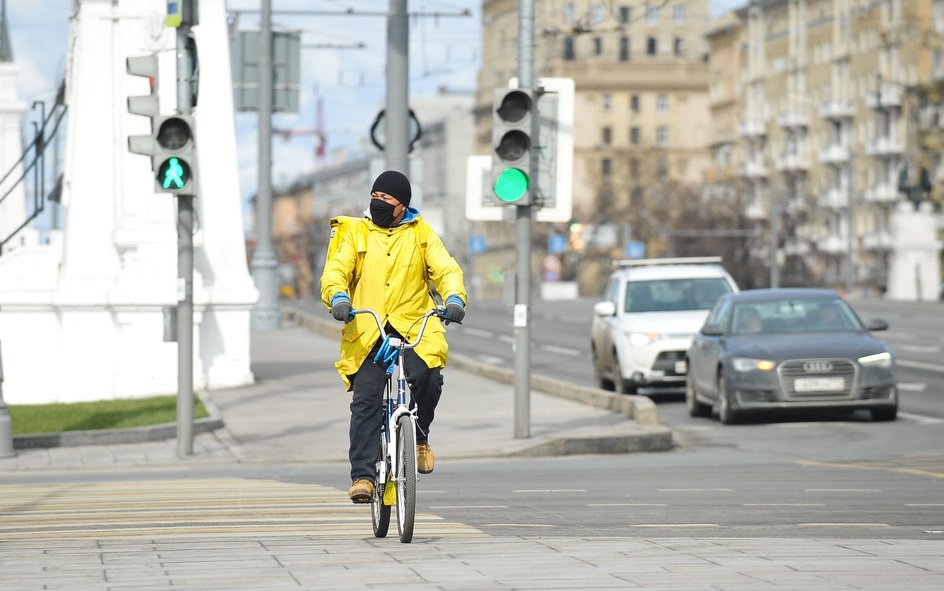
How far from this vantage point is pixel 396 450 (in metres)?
9.75

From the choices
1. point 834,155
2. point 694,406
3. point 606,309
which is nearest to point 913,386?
point 606,309

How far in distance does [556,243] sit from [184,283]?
117486 mm

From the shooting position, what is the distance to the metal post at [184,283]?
17516 millimetres

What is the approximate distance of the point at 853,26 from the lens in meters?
127

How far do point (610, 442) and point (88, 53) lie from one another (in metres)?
9.89

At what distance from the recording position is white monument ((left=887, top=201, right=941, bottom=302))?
86.2m

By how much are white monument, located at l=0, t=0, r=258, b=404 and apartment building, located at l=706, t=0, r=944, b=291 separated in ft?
276

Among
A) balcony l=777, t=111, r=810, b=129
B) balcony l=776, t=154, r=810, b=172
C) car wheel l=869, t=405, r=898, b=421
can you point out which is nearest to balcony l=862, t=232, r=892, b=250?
balcony l=776, t=154, r=810, b=172

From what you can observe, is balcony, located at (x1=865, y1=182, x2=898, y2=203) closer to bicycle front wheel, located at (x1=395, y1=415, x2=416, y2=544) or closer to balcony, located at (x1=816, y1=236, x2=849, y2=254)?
balcony, located at (x1=816, y1=236, x2=849, y2=254)

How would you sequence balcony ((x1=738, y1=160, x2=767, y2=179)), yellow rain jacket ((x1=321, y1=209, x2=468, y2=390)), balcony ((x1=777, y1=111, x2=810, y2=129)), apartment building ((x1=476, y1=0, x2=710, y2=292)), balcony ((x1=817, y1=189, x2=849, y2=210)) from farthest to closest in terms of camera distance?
apartment building ((x1=476, y1=0, x2=710, y2=292)), balcony ((x1=738, y1=160, x2=767, y2=179)), balcony ((x1=777, y1=111, x2=810, y2=129)), balcony ((x1=817, y1=189, x2=849, y2=210)), yellow rain jacket ((x1=321, y1=209, x2=468, y2=390))

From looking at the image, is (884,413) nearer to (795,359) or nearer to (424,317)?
(795,359)

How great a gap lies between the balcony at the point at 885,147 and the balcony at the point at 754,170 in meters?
21.6

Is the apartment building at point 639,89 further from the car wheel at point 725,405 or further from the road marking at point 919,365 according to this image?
the car wheel at point 725,405

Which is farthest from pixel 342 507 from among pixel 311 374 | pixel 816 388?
pixel 311 374
